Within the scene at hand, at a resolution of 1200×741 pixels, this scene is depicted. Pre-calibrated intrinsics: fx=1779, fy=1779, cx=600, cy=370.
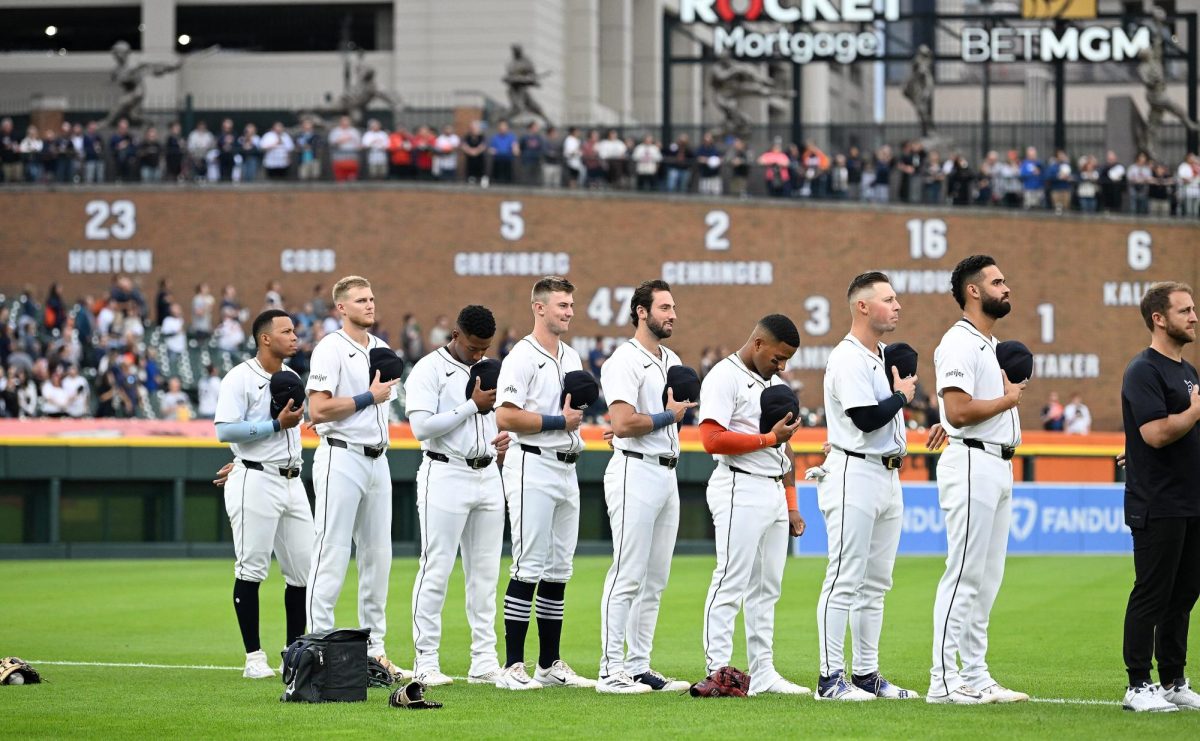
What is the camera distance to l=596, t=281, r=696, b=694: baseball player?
11.1m

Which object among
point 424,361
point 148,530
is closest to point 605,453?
point 148,530

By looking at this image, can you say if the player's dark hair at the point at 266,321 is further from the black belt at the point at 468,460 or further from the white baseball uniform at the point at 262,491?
the black belt at the point at 468,460

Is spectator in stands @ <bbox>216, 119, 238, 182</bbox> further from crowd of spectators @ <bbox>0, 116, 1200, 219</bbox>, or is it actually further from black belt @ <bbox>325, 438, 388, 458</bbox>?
black belt @ <bbox>325, 438, 388, 458</bbox>

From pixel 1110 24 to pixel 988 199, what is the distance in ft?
18.5

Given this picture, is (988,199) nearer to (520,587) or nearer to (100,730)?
(520,587)

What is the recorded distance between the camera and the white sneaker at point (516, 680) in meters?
11.3

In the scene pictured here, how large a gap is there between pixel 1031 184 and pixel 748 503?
1119 inches

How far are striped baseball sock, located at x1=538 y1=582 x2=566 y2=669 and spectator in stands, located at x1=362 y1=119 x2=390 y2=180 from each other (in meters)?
26.7

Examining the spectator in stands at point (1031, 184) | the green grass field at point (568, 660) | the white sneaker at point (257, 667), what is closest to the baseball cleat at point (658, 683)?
the green grass field at point (568, 660)

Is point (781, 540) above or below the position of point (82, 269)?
below

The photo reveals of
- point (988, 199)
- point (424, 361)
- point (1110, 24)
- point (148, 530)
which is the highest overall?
point (1110, 24)

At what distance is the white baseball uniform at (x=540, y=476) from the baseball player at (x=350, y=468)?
2.91 feet

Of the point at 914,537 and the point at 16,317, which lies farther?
the point at 16,317

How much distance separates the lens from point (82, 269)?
37969mm
